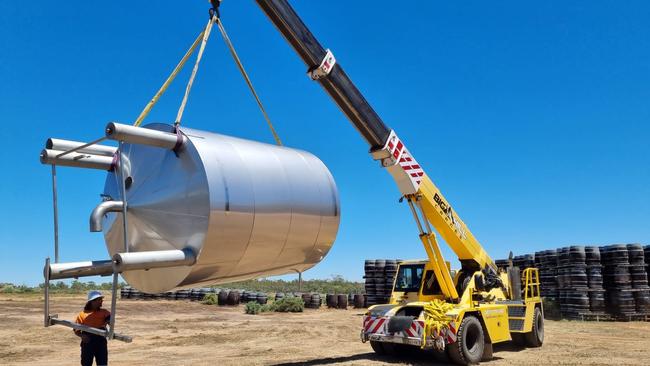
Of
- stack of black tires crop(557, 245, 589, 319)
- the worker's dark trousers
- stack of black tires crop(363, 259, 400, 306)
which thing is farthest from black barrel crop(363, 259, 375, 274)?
the worker's dark trousers

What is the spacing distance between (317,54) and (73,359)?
984cm

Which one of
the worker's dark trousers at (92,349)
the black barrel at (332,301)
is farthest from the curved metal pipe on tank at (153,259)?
the black barrel at (332,301)

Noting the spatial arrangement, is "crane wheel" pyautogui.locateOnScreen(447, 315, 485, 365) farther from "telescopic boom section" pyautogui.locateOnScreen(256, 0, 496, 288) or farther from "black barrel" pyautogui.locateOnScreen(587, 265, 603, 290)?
"black barrel" pyautogui.locateOnScreen(587, 265, 603, 290)

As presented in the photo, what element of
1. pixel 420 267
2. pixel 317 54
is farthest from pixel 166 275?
pixel 420 267

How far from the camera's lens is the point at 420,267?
14961mm

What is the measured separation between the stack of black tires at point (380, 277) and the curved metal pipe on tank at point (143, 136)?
2543cm

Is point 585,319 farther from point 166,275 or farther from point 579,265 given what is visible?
point 166,275

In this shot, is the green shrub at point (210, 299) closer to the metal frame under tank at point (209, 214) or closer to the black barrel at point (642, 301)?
the black barrel at point (642, 301)

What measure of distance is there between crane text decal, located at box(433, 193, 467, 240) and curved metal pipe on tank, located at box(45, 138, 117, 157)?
9.34m

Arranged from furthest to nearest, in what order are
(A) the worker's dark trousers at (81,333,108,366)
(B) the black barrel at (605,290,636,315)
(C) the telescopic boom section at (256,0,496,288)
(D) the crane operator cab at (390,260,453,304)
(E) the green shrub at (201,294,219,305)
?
(E) the green shrub at (201,294,219,305)
(B) the black barrel at (605,290,636,315)
(D) the crane operator cab at (390,260,453,304)
(C) the telescopic boom section at (256,0,496,288)
(A) the worker's dark trousers at (81,333,108,366)

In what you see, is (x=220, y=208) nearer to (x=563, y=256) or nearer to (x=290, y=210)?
(x=290, y=210)

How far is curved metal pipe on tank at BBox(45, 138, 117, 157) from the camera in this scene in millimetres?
6355

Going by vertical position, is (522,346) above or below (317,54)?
below

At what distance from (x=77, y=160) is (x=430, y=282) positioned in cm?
1031
